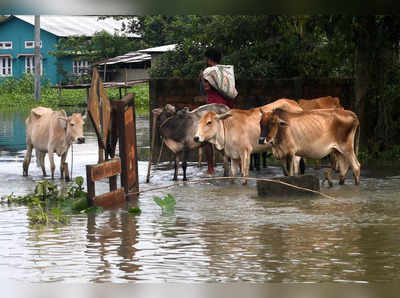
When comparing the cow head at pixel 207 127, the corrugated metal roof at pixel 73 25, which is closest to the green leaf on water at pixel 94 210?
the cow head at pixel 207 127

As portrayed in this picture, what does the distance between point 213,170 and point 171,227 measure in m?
5.36

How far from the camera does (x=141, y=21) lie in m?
60.1

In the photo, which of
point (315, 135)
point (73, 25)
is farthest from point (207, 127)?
point (73, 25)

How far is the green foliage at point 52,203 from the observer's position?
1155 centimetres

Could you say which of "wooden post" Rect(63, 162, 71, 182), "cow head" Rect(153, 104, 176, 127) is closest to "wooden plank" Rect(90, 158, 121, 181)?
"wooden post" Rect(63, 162, 71, 182)

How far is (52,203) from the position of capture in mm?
13289

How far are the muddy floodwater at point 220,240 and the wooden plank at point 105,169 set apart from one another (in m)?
0.45

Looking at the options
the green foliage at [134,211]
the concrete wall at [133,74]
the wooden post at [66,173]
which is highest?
the concrete wall at [133,74]

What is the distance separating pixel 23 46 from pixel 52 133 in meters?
49.8

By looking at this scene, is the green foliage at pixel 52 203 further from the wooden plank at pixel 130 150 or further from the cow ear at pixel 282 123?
the cow ear at pixel 282 123

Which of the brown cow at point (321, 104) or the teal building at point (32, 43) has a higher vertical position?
the teal building at point (32, 43)

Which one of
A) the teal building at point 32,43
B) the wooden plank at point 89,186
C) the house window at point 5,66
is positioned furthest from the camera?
the house window at point 5,66

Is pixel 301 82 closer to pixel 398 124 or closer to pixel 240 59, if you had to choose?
pixel 398 124

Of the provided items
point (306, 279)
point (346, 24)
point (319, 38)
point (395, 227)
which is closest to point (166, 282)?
point (306, 279)
